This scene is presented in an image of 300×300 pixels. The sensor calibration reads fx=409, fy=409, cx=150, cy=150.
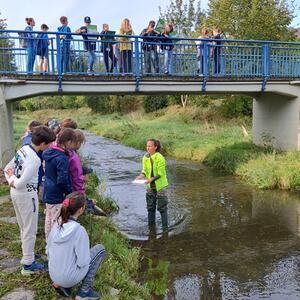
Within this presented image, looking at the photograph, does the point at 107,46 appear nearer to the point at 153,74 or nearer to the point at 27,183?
the point at 153,74

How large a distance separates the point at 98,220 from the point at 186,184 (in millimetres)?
5638

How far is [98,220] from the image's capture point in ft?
25.5

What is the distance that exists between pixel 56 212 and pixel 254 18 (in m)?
18.4

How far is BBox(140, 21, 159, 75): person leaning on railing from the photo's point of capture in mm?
11914

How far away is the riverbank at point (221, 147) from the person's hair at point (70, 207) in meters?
8.63

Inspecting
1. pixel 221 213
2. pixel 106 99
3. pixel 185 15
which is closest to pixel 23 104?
pixel 106 99

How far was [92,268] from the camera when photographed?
14.5 ft

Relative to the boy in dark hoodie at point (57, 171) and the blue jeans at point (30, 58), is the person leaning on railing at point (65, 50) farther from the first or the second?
the boy in dark hoodie at point (57, 171)

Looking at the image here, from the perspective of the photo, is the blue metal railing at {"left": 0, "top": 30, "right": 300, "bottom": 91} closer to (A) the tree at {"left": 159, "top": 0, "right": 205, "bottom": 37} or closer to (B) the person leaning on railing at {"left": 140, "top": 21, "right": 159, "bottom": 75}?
(B) the person leaning on railing at {"left": 140, "top": 21, "right": 159, "bottom": 75}

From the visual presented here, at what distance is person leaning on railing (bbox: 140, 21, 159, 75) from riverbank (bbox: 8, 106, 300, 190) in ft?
14.6

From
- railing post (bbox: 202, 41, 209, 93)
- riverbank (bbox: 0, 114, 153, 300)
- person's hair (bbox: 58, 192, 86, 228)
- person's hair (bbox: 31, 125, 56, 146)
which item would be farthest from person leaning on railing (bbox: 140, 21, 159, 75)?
person's hair (bbox: 58, 192, 86, 228)

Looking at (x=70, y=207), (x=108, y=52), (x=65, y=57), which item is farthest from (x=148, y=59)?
(x=70, y=207)

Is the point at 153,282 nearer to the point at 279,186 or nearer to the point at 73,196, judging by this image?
the point at 73,196

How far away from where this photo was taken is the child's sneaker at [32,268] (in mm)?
4754
